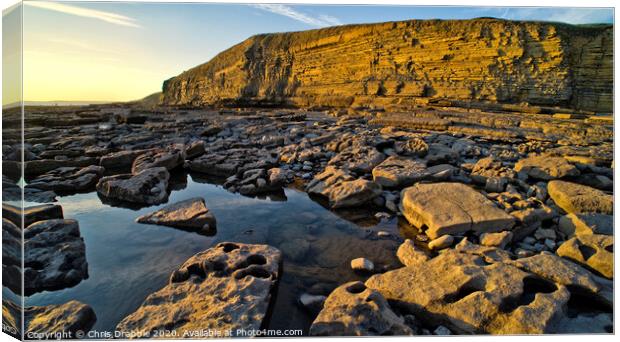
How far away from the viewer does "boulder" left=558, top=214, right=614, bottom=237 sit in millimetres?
2939

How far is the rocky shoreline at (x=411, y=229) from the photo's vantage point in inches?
81.6

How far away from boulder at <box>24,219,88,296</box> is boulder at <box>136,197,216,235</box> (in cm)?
78

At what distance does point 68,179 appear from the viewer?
5.24m

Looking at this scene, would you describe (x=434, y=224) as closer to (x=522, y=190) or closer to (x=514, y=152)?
(x=522, y=190)

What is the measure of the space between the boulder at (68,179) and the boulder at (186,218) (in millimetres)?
2027

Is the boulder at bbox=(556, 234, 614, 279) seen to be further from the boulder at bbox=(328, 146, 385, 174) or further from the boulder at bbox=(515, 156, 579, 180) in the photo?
the boulder at bbox=(328, 146, 385, 174)

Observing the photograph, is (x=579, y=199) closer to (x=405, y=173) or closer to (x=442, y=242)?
(x=442, y=242)

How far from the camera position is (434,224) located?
331 centimetres

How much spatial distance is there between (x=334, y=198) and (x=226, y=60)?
3772 cm

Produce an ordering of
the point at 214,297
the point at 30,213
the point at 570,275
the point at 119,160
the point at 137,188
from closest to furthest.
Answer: the point at 214,297
the point at 570,275
the point at 30,213
the point at 137,188
the point at 119,160

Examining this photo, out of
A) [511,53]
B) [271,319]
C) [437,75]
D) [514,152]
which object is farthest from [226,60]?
[271,319]

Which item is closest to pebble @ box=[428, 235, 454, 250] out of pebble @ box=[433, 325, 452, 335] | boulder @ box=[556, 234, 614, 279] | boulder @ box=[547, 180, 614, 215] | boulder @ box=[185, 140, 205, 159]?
boulder @ box=[556, 234, 614, 279]

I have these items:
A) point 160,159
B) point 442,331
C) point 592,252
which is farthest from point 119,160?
point 592,252

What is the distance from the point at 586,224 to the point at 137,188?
17.0 feet
